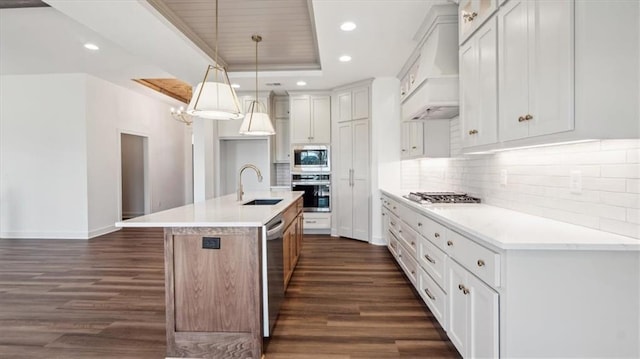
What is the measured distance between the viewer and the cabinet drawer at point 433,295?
7.13 feet

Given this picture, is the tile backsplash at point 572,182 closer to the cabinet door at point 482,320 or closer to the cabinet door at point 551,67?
the cabinet door at point 551,67

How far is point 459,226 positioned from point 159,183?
25.3 feet

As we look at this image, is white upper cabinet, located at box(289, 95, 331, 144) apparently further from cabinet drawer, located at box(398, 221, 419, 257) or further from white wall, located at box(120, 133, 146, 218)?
white wall, located at box(120, 133, 146, 218)

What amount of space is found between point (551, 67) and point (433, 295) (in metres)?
1.66

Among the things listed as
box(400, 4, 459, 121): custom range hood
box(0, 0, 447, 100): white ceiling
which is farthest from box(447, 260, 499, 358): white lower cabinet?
box(0, 0, 447, 100): white ceiling

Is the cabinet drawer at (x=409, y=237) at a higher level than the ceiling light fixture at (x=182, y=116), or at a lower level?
lower

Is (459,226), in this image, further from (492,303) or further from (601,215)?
(601,215)

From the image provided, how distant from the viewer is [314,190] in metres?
5.80

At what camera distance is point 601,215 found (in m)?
1.59

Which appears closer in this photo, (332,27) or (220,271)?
(220,271)

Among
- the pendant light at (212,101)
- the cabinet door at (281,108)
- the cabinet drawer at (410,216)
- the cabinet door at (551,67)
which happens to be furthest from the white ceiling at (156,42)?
the cabinet drawer at (410,216)

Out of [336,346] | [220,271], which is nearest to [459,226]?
[336,346]

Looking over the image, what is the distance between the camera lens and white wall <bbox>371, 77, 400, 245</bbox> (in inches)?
202

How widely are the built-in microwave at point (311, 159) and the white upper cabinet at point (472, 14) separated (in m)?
3.48
